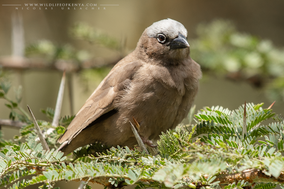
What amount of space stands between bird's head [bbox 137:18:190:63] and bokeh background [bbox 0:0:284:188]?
4073 millimetres

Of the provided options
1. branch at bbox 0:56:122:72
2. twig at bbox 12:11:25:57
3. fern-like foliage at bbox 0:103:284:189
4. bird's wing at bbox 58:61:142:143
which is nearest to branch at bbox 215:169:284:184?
fern-like foliage at bbox 0:103:284:189

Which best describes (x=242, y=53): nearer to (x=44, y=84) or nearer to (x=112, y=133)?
(x=112, y=133)

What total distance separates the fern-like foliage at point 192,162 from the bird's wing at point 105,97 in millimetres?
890

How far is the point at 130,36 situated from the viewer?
8648 millimetres

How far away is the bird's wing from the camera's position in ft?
9.70

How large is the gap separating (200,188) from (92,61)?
3023 millimetres

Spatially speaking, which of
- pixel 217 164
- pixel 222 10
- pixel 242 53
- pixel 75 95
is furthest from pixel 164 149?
pixel 222 10

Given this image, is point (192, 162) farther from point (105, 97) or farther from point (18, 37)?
point (18, 37)

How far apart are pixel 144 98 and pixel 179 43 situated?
710mm

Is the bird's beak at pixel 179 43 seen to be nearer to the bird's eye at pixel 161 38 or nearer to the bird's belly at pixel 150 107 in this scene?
the bird's eye at pixel 161 38

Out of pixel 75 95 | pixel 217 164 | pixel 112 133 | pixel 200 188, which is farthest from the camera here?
pixel 75 95

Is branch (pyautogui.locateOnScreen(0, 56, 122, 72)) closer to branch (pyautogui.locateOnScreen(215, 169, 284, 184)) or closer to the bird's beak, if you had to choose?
the bird's beak

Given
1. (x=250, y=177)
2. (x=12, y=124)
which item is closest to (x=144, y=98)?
(x=12, y=124)

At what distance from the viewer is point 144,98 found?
2.98 meters
